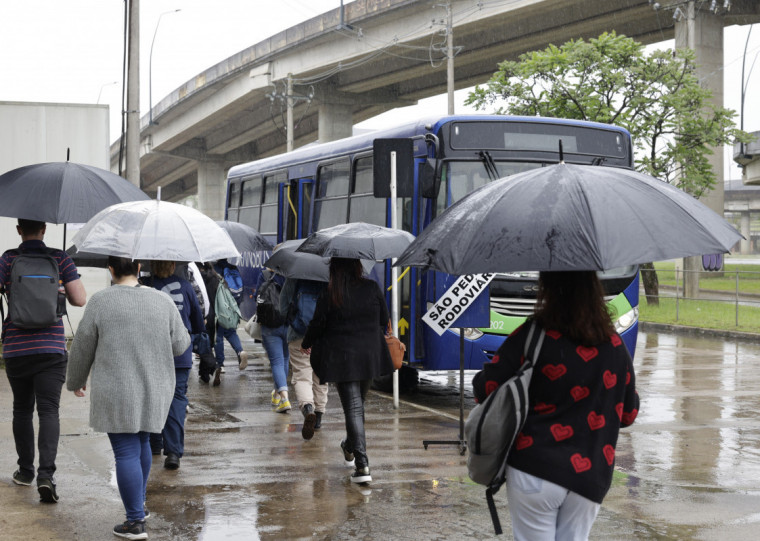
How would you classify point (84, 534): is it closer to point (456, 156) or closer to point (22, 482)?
point (22, 482)

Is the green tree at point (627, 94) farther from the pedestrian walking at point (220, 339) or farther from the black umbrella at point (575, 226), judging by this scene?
the black umbrella at point (575, 226)

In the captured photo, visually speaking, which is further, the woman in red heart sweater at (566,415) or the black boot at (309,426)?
the black boot at (309,426)

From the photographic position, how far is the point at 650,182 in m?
4.16

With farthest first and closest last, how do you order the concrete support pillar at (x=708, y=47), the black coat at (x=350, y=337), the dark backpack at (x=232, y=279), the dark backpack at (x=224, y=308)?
the concrete support pillar at (x=708, y=47)
the dark backpack at (x=232, y=279)
the dark backpack at (x=224, y=308)
the black coat at (x=350, y=337)

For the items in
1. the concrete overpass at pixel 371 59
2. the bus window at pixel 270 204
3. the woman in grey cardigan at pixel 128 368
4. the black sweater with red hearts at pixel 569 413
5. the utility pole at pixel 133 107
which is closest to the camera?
the black sweater with red hearts at pixel 569 413

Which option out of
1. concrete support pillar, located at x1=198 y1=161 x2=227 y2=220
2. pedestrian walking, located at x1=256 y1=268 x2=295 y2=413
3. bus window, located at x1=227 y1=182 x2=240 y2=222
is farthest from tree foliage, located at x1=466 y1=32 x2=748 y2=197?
concrete support pillar, located at x1=198 y1=161 x2=227 y2=220

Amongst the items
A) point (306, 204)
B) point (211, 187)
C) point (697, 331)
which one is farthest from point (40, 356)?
point (211, 187)

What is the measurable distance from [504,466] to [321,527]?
268 cm

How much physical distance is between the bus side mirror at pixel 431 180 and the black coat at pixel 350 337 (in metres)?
A: 3.52

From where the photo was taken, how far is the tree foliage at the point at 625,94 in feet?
89.6

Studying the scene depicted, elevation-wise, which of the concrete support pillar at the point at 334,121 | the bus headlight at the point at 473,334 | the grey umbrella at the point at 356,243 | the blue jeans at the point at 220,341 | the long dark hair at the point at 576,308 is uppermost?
the concrete support pillar at the point at 334,121

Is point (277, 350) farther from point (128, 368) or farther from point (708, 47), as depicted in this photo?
point (708, 47)

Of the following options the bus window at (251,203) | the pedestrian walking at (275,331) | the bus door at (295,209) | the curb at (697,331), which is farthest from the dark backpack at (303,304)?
the curb at (697,331)

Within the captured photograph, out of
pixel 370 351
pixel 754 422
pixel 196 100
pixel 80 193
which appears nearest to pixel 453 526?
pixel 370 351
